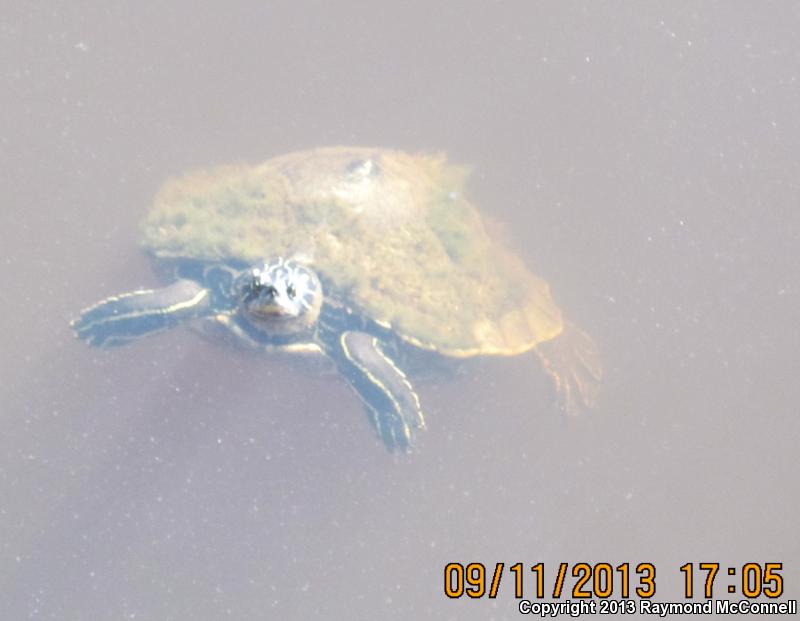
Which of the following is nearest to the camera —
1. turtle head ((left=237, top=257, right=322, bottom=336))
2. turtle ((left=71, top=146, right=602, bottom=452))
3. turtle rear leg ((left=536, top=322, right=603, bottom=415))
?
turtle head ((left=237, top=257, right=322, bottom=336))

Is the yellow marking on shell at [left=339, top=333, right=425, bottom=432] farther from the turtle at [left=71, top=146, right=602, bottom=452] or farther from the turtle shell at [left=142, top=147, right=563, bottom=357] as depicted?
the turtle shell at [left=142, top=147, right=563, bottom=357]

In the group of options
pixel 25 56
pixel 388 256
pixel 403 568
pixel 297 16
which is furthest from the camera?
pixel 297 16

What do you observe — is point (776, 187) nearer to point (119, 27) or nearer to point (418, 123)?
point (418, 123)

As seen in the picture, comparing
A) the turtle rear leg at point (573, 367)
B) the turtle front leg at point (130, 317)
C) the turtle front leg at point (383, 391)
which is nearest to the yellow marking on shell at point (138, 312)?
the turtle front leg at point (130, 317)

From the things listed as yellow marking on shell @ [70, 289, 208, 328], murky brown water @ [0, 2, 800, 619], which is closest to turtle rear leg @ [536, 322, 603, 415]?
murky brown water @ [0, 2, 800, 619]

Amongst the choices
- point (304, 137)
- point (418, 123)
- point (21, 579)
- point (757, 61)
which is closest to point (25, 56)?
point (304, 137)

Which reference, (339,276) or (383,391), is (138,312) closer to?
(339,276)
